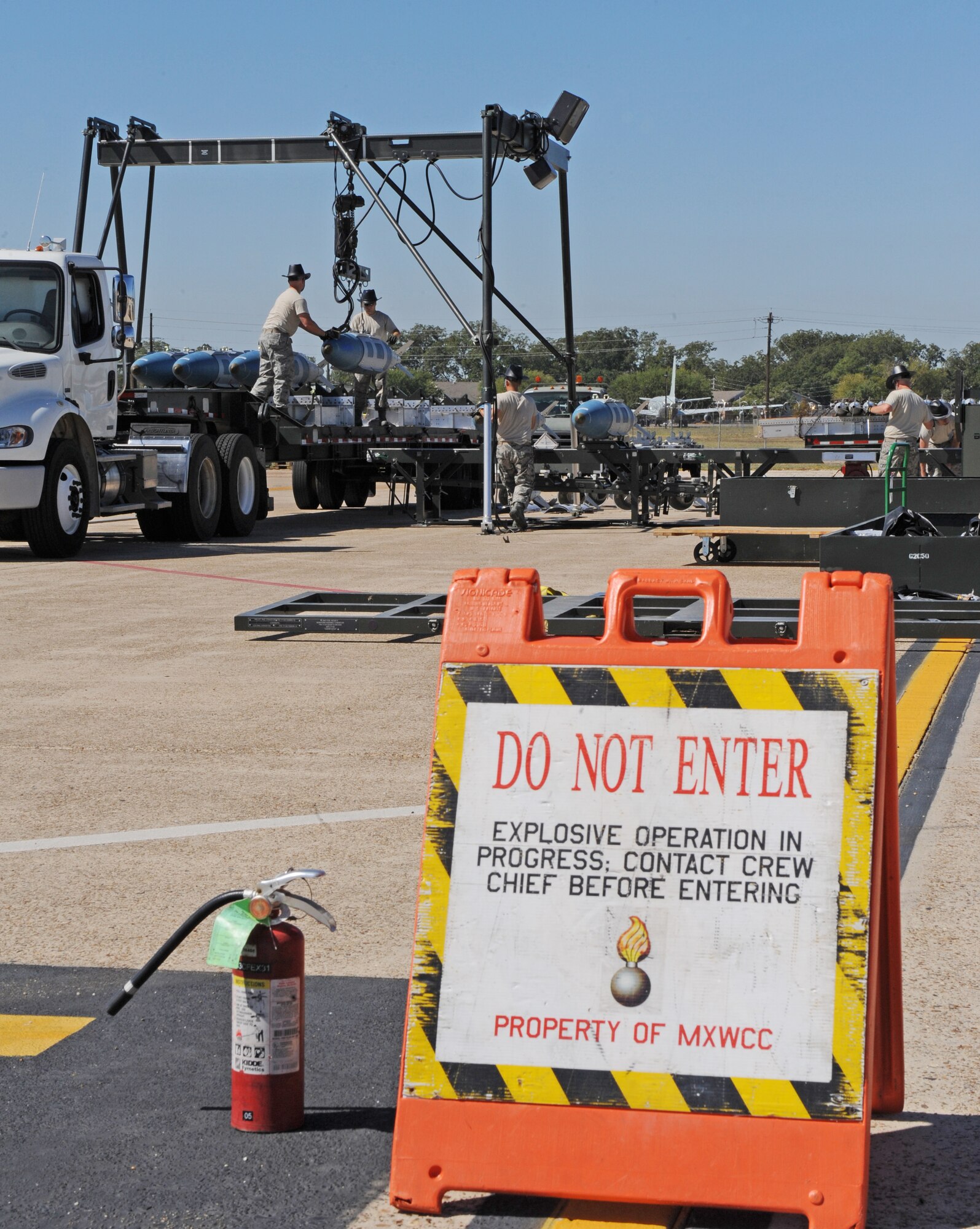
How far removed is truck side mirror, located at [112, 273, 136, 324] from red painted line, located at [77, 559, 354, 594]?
255 cm

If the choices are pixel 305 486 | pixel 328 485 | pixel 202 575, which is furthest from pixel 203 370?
pixel 202 575

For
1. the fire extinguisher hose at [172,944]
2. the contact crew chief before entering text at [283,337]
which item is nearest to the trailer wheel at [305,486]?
the contact crew chief before entering text at [283,337]

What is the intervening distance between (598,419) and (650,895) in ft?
64.0

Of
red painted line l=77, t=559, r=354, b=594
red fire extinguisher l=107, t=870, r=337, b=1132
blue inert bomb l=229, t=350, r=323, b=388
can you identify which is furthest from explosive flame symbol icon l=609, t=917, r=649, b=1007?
blue inert bomb l=229, t=350, r=323, b=388

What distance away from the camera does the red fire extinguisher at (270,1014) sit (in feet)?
9.96

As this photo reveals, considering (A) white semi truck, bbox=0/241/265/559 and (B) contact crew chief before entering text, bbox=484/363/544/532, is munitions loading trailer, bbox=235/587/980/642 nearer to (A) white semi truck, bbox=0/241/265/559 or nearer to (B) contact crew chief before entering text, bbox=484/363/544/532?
(A) white semi truck, bbox=0/241/265/559

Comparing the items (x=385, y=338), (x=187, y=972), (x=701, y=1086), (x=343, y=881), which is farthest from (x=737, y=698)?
(x=385, y=338)

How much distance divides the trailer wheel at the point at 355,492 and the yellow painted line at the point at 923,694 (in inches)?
696

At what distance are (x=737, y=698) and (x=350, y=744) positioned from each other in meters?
4.07

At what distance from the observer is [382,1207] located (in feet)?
9.43

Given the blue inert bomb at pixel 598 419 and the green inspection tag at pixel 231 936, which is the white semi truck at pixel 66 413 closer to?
the blue inert bomb at pixel 598 419

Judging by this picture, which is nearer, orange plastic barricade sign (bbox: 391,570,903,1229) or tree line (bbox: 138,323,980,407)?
orange plastic barricade sign (bbox: 391,570,903,1229)

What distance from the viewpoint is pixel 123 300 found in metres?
16.5

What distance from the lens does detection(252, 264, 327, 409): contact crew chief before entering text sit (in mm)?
19891
